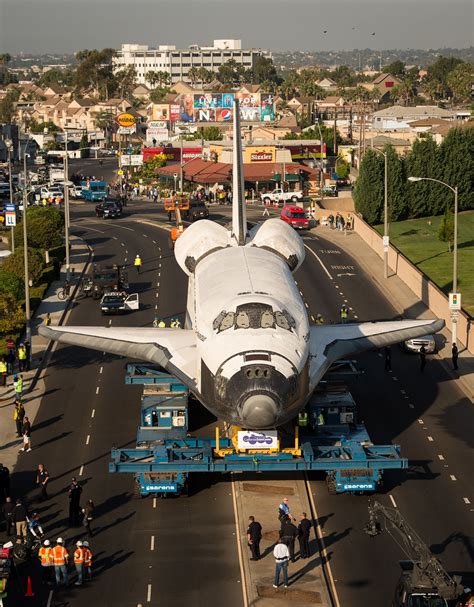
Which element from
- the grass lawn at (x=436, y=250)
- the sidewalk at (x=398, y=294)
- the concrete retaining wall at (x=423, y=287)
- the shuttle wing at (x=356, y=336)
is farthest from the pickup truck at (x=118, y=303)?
the shuttle wing at (x=356, y=336)

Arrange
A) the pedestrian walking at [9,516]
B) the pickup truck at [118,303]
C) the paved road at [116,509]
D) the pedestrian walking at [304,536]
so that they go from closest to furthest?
the paved road at [116,509]
the pedestrian walking at [304,536]
the pedestrian walking at [9,516]
the pickup truck at [118,303]

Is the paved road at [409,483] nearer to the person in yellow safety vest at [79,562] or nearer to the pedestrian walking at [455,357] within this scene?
the pedestrian walking at [455,357]

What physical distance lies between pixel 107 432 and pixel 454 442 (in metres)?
13.8

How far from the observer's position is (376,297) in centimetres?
7925

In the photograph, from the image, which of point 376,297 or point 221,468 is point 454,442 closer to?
point 221,468

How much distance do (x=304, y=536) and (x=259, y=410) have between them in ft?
13.3

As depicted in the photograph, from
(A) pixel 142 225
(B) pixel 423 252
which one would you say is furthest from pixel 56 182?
(B) pixel 423 252

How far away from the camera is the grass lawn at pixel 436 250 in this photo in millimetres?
83000

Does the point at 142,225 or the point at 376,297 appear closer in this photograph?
the point at 376,297

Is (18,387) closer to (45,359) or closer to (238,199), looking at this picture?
(45,359)

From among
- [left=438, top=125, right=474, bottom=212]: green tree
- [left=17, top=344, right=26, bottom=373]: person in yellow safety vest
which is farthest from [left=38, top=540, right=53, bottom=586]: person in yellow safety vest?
[left=438, top=125, right=474, bottom=212]: green tree

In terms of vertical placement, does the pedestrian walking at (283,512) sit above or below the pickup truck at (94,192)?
above

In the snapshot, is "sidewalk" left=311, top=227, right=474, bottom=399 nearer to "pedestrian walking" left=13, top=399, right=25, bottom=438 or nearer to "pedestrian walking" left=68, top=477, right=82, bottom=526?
"pedestrian walking" left=13, top=399, right=25, bottom=438

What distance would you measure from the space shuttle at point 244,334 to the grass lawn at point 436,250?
72.7 feet
